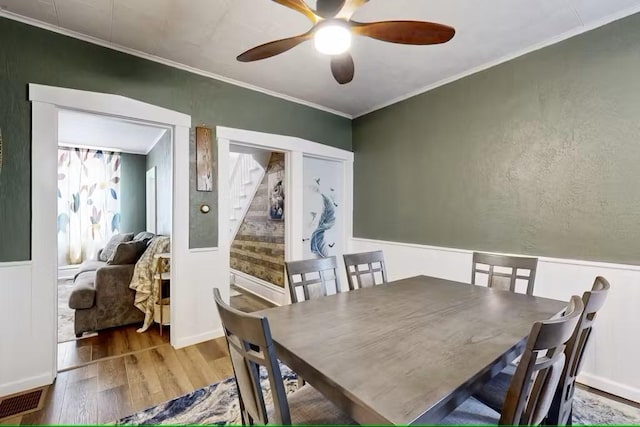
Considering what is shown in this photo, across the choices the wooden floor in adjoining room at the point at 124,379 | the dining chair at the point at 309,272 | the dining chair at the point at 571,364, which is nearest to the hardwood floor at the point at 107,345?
the wooden floor in adjoining room at the point at 124,379

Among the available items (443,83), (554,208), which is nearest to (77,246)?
(443,83)

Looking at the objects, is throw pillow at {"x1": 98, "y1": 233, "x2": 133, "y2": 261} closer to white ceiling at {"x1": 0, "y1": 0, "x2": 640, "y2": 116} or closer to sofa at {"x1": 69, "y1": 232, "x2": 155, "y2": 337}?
sofa at {"x1": 69, "y1": 232, "x2": 155, "y2": 337}

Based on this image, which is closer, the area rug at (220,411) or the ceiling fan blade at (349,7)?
the ceiling fan blade at (349,7)

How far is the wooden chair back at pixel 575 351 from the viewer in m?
1.09

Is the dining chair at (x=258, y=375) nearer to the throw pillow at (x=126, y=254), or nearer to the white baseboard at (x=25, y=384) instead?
the white baseboard at (x=25, y=384)

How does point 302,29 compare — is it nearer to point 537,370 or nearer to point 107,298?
point 537,370

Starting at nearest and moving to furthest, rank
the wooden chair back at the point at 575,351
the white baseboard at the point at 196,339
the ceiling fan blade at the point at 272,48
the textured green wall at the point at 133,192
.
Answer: the wooden chair back at the point at 575,351
the ceiling fan blade at the point at 272,48
the white baseboard at the point at 196,339
the textured green wall at the point at 133,192

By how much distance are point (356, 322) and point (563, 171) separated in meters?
2.16

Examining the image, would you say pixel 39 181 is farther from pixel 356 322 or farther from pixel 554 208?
pixel 554 208

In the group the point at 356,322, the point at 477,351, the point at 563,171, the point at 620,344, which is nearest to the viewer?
the point at 477,351

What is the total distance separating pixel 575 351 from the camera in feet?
3.72

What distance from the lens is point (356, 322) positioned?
55.9 inches

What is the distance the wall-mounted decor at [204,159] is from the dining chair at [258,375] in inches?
78.1

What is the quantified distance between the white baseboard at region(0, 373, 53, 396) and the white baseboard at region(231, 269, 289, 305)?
7.51ft
